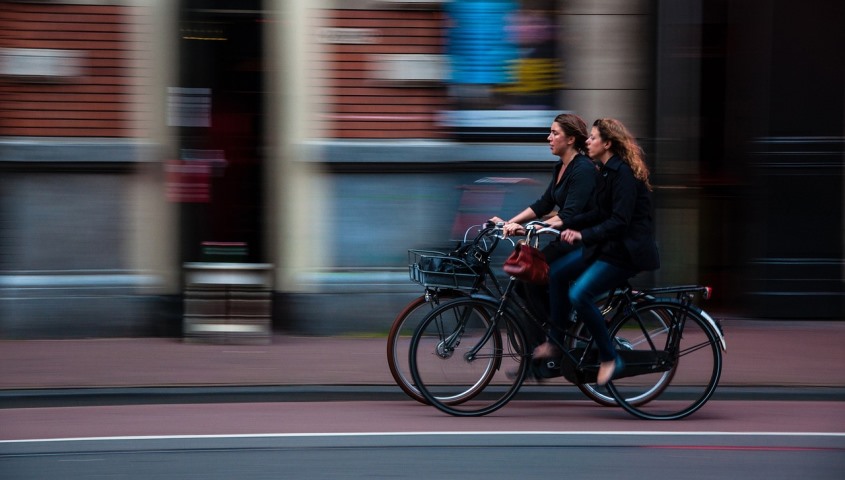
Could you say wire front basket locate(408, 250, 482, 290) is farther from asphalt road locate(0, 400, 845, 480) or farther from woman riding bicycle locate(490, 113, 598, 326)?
asphalt road locate(0, 400, 845, 480)

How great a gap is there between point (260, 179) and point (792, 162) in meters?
4.69

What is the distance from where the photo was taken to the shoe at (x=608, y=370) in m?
6.09

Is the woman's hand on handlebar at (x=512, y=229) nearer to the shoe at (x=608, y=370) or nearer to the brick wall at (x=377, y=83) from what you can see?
the shoe at (x=608, y=370)

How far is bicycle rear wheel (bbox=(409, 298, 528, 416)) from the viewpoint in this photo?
6148 mm

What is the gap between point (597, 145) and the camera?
5980 millimetres

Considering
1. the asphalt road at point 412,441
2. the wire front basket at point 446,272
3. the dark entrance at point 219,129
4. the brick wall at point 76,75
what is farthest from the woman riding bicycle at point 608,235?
the brick wall at point 76,75

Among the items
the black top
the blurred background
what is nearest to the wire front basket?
the black top

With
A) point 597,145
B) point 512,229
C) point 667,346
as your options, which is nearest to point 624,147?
point 597,145

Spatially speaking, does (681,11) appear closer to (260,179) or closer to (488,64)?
(488,64)

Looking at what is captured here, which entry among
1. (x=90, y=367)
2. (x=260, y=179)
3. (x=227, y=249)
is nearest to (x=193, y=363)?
(x=90, y=367)

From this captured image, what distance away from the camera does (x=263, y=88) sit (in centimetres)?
897

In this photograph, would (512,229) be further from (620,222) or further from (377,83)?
(377,83)

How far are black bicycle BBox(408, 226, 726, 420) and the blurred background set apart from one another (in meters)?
2.75

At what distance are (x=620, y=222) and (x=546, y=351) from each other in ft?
2.97
